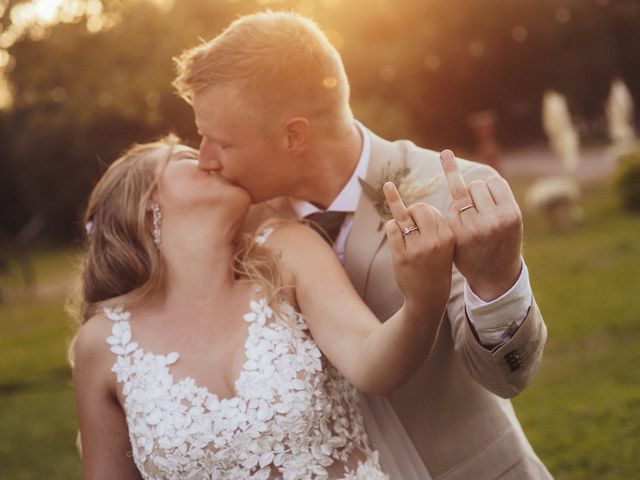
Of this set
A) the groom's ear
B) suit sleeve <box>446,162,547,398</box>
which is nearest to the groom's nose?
the groom's ear

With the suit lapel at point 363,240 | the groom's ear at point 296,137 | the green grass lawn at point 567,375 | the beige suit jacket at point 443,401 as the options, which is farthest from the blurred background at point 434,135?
the beige suit jacket at point 443,401

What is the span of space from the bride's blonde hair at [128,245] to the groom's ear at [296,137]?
354 mm

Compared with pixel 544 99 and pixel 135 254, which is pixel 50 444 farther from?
pixel 544 99

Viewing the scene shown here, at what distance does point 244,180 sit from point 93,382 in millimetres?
836

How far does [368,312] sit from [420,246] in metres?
0.61

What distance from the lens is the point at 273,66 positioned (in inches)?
104

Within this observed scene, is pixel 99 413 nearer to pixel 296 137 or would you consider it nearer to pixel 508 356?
pixel 296 137

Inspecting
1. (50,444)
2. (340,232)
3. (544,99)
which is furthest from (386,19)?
(340,232)

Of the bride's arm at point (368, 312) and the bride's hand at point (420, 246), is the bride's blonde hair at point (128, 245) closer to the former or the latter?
the bride's arm at point (368, 312)

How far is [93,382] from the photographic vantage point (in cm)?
255

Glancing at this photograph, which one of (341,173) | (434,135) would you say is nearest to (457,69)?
(434,135)

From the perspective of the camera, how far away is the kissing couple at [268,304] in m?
2.33

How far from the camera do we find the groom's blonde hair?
2617mm

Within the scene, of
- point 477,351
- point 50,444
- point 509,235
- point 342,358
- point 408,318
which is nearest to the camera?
point 509,235
